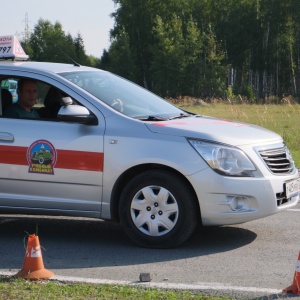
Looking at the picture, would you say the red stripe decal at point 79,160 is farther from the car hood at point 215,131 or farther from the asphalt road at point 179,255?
the asphalt road at point 179,255

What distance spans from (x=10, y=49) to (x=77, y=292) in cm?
374

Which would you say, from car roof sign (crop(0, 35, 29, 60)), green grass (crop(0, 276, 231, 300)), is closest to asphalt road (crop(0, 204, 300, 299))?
green grass (crop(0, 276, 231, 300))

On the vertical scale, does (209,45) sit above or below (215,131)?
above

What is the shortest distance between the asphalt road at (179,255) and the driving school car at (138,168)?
29 centimetres

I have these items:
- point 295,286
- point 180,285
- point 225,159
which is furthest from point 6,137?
point 295,286

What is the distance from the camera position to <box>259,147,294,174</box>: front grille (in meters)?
7.65

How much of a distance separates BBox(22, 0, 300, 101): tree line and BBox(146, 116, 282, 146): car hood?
246 feet

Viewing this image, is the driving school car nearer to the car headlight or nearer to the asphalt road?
the car headlight

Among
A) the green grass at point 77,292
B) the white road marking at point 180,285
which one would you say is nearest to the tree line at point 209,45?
the white road marking at point 180,285

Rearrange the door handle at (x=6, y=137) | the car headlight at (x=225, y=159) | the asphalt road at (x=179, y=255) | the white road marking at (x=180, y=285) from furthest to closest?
1. the door handle at (x=6, y=137)
2. the car headlight at (x=225, y=159)
3. the asphalt road at (x=179, y=255)
4. the white road marking at (x=180, y=285)

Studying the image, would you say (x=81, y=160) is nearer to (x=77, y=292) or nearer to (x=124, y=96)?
(x=124, y=96)

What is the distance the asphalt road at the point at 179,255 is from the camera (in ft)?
20.9

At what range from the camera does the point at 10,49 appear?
8.85m

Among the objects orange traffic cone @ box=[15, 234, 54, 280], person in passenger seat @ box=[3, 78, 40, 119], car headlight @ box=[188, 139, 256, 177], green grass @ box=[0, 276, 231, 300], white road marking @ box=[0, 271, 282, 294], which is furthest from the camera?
person in passenger seat @ box=[3, 78, 40, 119]
